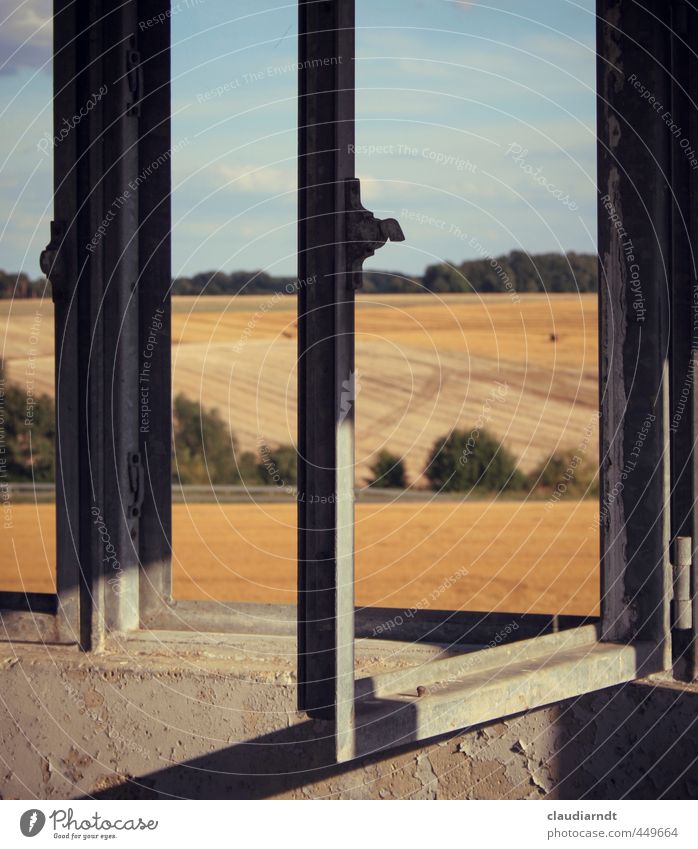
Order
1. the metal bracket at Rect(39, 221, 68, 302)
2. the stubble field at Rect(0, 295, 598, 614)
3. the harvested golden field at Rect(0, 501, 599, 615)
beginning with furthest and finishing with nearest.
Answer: the stubble field at Rect(0, 295, 598, 614) < the harvested golden field at Rect(0, 501, 599, 615) < the metal bracket at Rect(39, 221, 68, 302)

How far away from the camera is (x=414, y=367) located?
18875 mm

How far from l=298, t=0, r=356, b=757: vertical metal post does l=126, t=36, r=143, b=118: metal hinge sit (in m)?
1.13

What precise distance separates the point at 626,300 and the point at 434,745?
121cm

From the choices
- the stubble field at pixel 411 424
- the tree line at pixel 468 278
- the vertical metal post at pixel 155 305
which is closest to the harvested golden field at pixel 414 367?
the stubble field at pixel 411 424

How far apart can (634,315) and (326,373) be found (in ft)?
3.23

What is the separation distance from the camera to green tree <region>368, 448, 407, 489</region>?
54.8 feet

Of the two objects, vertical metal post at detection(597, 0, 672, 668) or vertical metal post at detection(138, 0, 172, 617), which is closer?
vertical metal post at detection(597, 0, 672, 668)

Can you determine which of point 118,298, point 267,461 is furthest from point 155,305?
point 267,461

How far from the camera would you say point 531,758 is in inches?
109

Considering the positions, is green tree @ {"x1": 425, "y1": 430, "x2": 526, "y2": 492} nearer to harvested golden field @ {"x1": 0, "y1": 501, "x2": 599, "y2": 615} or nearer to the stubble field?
the stubble field

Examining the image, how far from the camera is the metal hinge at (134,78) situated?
3.16 metres

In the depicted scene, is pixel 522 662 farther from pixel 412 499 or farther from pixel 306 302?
pixel 412 499

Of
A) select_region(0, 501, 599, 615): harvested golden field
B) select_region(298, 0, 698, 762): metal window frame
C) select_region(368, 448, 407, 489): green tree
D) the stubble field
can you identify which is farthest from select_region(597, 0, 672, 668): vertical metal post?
select_region(368, 448, 407, 489): green tree

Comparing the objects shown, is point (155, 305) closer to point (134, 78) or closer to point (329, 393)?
point (134, 78)
